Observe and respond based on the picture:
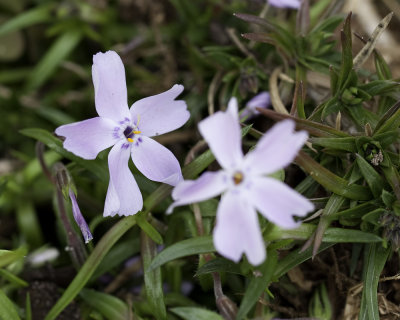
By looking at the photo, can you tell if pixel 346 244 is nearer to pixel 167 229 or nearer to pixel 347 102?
pixel 347 102

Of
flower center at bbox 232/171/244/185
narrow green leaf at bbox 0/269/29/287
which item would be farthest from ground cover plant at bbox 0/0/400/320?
narrow green leaf at bbox 0/269/29/287

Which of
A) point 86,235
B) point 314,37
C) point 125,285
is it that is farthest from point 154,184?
point 314,37

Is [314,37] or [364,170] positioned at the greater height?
[314,37]

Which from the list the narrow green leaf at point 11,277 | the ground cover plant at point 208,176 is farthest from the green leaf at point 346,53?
the narrow green leaf at point 11,277

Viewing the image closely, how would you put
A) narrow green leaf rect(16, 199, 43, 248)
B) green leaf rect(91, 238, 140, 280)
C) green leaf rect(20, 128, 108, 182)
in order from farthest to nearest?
narrow green leaf rect(16, 199, 43, 248) < green leaf rect(91, 238, 140, 280) < green leaf rect(20, 128, 108, 182)

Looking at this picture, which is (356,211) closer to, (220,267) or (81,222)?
(220,267)

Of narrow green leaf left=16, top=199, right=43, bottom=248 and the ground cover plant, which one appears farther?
narrow green leaf left=16, top=199, right=43, bottom=248

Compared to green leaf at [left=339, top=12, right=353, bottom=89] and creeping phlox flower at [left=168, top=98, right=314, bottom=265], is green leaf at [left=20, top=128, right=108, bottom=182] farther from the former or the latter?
green leaf at [left=339, top=12, right=353, bottom=89]
